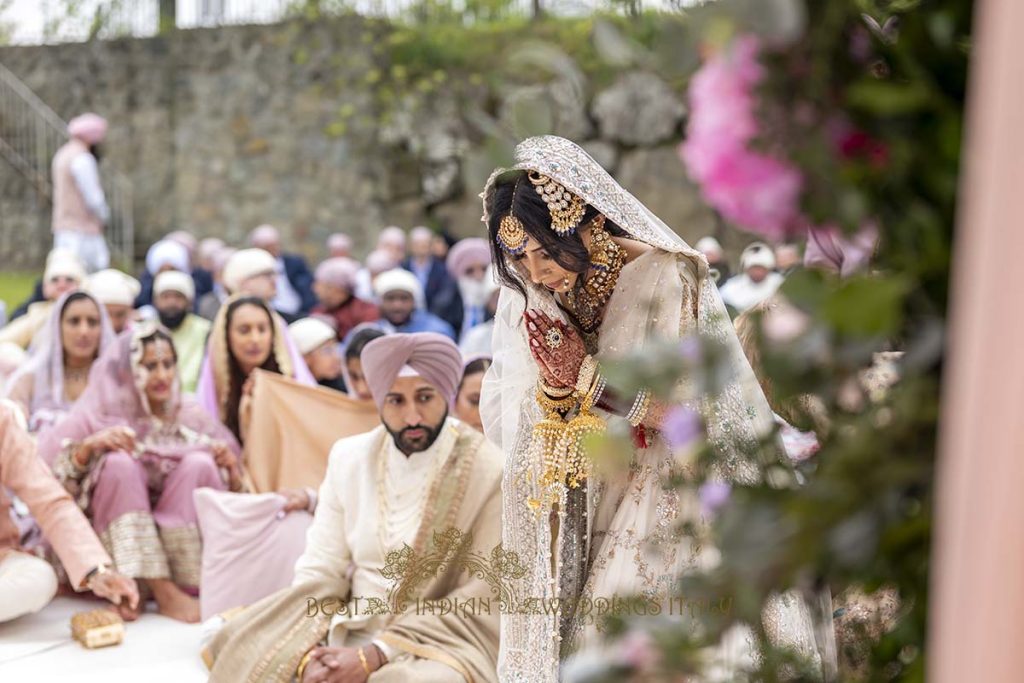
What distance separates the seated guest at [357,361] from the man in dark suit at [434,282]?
294 centimetres

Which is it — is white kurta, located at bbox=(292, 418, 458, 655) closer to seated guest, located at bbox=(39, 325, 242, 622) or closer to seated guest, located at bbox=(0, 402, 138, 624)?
seated guest, located at bbox=(0, 402, 138, 624)

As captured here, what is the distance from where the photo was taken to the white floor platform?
3855 mm

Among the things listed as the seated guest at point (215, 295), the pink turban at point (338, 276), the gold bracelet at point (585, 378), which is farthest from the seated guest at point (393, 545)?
the seated guest at point (215, 295)

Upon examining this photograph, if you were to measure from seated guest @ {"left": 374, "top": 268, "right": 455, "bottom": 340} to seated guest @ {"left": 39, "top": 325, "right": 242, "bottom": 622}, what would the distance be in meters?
1.98

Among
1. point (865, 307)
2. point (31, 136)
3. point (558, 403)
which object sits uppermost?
point (31, 136)

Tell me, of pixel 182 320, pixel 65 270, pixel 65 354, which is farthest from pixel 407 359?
pixel 65 270

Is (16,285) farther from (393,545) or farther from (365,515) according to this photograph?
(393,545)

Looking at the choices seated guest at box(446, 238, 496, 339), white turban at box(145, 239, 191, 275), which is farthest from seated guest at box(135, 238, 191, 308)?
seated guest at box(446, 238, 496, 339)

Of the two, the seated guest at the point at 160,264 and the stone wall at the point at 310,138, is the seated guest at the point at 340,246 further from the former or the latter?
the seated guest at the point at 160,264

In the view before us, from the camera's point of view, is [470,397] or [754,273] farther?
[754,273]

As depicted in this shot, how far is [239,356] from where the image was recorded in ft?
18.1

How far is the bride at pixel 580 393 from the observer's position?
266 centimetres

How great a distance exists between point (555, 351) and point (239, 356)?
3.09 metres

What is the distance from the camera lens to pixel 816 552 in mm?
900
